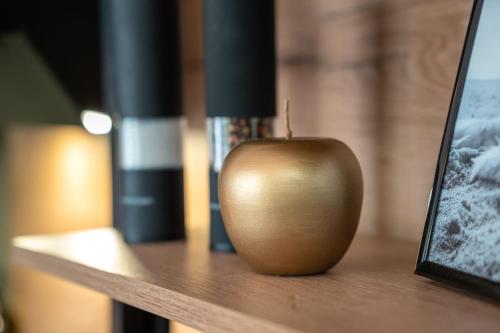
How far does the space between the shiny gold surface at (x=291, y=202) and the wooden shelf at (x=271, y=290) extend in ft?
0.08

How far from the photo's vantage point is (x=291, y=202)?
63 centimetres

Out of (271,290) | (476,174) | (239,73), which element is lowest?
(271,290)

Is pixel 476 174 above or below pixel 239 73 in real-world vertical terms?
below

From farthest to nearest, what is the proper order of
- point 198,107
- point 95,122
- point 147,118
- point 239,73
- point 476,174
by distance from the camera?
1. point 95,122
2. point 198,107
3. point 147,118
4. point 239,73
5. point 476,174

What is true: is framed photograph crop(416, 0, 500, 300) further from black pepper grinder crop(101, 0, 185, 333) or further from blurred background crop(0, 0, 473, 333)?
black pepper grinder crop(101, 0, 185, 333)

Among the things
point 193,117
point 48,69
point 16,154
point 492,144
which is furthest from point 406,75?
point 16,154

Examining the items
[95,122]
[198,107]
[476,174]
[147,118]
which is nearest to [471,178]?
[476,174]

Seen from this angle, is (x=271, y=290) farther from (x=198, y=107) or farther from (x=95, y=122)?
(x=95, y=122)

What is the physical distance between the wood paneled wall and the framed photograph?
194mm

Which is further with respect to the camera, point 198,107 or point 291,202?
point 198,107

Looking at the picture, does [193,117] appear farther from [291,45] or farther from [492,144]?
[492,144]

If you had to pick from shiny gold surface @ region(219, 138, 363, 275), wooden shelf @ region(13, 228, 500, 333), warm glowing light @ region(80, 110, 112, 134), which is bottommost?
wooden shelf @ region(13, 228, 500, 333)

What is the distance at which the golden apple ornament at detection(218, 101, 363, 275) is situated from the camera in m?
0.63

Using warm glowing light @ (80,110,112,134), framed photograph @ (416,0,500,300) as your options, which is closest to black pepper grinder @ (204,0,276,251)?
framed photograph @ (416,0,500,300)
